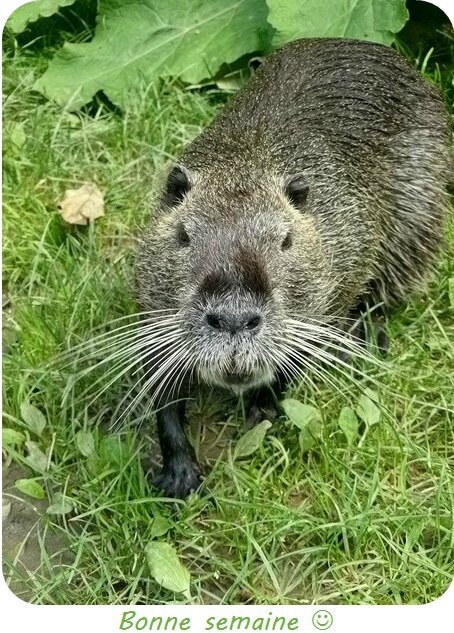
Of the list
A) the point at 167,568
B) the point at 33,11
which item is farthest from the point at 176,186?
the point at 33,11

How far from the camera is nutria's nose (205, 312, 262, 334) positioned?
8.84ft

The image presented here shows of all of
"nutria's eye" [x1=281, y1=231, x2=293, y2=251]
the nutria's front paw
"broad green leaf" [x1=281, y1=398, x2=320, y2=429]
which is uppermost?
"nutria's eye" [x1=281, y1=231, x2=293, y2=251]

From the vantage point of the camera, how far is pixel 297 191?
3.17 m

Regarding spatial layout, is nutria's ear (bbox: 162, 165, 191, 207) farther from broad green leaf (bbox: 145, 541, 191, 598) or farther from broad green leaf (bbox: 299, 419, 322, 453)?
broad green leaf (bbox: 145, 541, 191, 598)

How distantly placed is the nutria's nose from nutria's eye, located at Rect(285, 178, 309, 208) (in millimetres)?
590

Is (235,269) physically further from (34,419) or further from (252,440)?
(34,419)

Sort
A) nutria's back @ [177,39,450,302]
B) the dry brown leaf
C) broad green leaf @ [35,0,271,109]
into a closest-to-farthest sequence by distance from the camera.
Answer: nutria's back @ [177,39,450,302]
the dry brown leaf
broad green leaf @ [35,0,271,109]

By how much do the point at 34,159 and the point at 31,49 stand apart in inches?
23.7

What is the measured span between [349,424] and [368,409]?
3.5 inches

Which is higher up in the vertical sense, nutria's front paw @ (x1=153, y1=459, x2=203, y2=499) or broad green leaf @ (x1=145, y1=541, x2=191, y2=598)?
broad green leaf @ (x1=145, y1=541, x2=191, y2=598)
